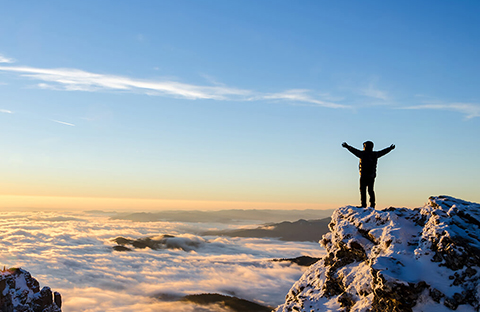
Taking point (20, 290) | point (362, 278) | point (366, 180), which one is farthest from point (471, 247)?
point (20, 290)

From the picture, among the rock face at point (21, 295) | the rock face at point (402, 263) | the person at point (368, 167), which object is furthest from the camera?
the rock face at point (21, 295)

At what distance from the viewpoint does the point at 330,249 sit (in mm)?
16156

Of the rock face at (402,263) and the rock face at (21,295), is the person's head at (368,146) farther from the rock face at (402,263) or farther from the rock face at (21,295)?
the rock face at (21,295)

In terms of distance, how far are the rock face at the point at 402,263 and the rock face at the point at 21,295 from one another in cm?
6339

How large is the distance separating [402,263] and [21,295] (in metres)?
72.0

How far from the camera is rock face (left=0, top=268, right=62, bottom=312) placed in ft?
193

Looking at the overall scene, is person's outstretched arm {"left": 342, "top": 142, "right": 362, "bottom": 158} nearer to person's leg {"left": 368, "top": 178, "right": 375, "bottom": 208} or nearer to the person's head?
the person's head

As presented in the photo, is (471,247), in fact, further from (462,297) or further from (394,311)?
(394,311)

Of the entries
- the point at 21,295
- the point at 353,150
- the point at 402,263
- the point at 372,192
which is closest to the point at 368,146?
the point at 353,150

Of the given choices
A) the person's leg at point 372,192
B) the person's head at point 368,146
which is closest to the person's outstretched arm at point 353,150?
the person's head at point 368,146

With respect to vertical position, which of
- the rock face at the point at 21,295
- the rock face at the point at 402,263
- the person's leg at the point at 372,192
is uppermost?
the person's leg at the point at 372,192

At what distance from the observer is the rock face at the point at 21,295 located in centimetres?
5891

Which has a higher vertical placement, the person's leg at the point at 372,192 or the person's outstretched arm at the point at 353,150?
the person's outstretched arm at the point at 353,150

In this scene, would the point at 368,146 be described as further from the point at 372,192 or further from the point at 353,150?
the point at 372,192
